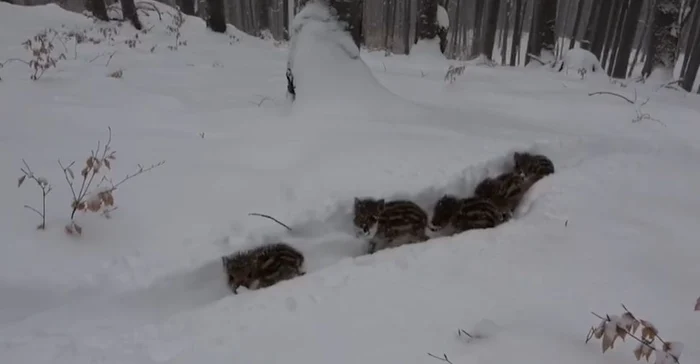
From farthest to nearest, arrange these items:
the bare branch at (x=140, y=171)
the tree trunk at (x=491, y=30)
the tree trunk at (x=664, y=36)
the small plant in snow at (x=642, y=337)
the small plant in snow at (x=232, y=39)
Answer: the tree trunk at (x=491, y=30) → the small plant in snow at (x=232, y=39) → the tree trunk at (x=664, y=36) → the bare branch at (x=140, y=171) → the small plant in snow at (x=642, y=337)

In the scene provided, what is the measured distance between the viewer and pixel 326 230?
124 inches

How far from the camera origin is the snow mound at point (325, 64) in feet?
15.3

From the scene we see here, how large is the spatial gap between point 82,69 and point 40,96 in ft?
5.37

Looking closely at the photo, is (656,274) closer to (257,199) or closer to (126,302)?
(257,199)

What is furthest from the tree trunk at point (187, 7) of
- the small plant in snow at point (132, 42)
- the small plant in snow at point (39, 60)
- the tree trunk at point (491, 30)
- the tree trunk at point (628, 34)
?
the tree trunk at point (628, 34)

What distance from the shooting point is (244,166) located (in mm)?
3631

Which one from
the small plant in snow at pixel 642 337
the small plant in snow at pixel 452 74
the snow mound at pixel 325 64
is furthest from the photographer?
the small plant in snow at pixel 452 74

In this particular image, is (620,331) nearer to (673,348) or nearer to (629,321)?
(629,321)

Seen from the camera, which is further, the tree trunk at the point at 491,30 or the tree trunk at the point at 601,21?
the tree trunk at the point at 491,30

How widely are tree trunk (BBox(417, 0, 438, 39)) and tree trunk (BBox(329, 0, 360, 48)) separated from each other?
6392 mm

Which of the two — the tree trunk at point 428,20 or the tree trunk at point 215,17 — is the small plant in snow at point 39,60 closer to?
the tree trunk at point 215,17

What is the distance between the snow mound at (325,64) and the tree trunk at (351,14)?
0.25ft

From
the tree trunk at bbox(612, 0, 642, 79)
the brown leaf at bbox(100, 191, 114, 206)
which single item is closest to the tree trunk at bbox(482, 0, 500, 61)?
the tree trunk at bbox(612, 0, 642, 79)

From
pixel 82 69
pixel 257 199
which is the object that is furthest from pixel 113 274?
pixel 82 69
